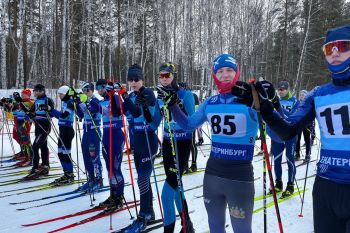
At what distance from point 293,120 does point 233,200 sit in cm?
82

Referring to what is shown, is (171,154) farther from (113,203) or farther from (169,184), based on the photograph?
(113,203)

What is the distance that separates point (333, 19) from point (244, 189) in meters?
32.4

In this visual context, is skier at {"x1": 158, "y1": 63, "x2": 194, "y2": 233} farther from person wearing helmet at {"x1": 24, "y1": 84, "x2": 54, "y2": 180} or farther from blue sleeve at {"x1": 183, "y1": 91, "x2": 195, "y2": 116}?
person wearing helmet at {"x1": 24, "y1": 84, "x2": 54, "y2": 180}

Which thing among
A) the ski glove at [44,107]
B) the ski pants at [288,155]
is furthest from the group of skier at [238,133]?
the ski glove at [44,107]

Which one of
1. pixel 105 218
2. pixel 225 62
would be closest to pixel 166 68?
pixel 225 62

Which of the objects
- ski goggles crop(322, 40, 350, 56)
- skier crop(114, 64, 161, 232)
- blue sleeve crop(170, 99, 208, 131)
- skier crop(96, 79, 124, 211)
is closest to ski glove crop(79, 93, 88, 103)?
skier crop(96, 79, 124, 211)

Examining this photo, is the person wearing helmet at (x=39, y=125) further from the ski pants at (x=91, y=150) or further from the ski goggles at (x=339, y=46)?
the ski goggles at (x=339, y=46)

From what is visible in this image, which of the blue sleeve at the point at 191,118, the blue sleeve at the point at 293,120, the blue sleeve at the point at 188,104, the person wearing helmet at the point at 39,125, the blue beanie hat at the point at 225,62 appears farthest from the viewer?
the person wearing helmet at the point at 39,125

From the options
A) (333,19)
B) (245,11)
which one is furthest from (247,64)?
(333,19)

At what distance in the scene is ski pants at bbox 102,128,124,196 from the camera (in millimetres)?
5320

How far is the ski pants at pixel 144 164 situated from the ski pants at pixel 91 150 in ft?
6.00

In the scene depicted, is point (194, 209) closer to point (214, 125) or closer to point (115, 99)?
point (115, 99)

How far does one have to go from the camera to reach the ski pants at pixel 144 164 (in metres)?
4.37

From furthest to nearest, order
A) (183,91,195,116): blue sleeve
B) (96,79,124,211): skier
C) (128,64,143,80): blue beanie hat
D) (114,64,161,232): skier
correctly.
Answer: (96,79,124,211): skier < (128,64,143,80): blue beanie hat < (114,64,161,232): skier < (183,91,195,116): blue sleeve
